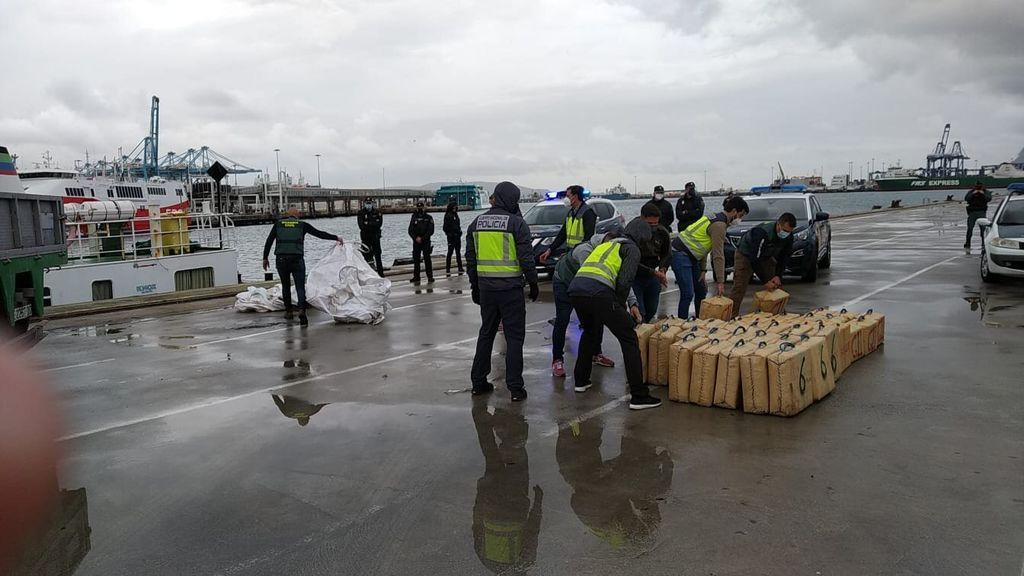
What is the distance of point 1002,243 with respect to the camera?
12.8 meters

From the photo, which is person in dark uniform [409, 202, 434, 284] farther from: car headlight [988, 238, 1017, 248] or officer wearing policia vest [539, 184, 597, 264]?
car headlight [988, 238, 1017, 248]

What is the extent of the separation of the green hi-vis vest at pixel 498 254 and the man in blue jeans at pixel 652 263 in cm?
128

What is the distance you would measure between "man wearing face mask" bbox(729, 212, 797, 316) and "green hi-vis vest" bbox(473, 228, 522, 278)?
12.3 ft

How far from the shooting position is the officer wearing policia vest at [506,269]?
675 centimetres

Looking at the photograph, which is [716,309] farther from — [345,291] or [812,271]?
[812,271]

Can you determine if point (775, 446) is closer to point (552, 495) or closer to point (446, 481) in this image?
point (552, 495)

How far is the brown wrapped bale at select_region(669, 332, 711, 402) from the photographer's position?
644 centimetres

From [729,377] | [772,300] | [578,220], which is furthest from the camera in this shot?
[578,220]

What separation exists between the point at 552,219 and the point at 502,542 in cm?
1298

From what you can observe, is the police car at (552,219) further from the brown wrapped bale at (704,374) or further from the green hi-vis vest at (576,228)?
the brown wrapped bale at (704,374)


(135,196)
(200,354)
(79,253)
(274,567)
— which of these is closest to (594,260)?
(274,567)

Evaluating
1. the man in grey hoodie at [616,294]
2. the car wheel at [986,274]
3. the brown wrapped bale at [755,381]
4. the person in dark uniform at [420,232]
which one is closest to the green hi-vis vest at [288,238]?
the person in dark uniform at [420,232]

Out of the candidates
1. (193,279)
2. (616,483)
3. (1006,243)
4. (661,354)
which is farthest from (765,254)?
(193,279)

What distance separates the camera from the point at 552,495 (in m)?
4.58
